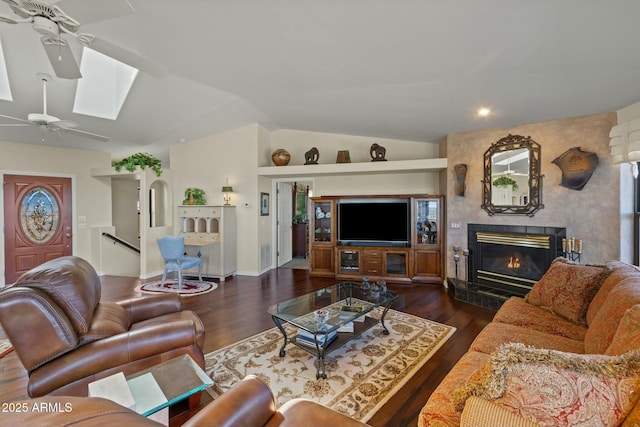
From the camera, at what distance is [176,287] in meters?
4.76

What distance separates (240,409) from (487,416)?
2.90ft

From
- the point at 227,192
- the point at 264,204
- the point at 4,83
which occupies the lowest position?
the point at 264,204

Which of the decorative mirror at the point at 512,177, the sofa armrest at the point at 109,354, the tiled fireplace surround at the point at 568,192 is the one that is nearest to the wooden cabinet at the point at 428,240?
the tiled fireplace surround at the point at 568,192

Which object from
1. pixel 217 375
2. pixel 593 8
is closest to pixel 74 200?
pixel 217 375

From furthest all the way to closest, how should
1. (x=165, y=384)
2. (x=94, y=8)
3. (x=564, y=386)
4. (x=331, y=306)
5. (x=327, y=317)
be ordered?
1. (x=331, y=306)
2. (x=327, y=317)
3. (x=94, y=8)
4. (x=165, y=384)
5. (x=564, y=386)

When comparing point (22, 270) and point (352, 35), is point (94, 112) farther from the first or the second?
point (352, 35)

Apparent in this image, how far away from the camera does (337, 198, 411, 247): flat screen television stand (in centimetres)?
524

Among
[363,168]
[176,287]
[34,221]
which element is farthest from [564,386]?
[34,221]

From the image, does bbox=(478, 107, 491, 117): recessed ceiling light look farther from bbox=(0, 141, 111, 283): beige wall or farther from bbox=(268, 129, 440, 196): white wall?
bbox=(0, 141, 111, 283): beige wall

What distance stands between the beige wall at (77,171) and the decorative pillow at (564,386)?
720cm

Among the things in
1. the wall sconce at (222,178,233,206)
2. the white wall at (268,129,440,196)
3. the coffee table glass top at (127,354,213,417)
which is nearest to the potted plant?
the wall sconce at (222,178,233,206)

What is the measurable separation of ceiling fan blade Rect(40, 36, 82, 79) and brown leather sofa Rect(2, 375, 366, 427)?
2.60 metres

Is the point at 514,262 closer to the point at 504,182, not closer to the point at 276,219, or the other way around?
the point at 504,182

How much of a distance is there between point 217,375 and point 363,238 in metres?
3.72
